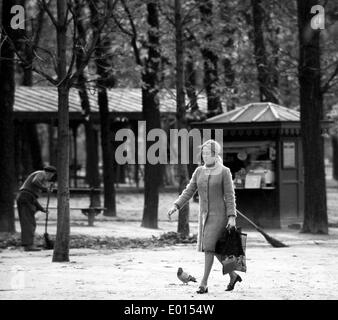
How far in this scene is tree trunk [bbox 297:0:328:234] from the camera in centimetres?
2156

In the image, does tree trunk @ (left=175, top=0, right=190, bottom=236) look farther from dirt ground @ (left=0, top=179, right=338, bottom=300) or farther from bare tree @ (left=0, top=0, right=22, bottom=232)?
bare tree @ (left=0, top=0, right=22, bottom=232)

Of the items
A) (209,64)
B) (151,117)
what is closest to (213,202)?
(151,117)

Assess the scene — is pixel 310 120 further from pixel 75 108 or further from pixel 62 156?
pixel 75 108

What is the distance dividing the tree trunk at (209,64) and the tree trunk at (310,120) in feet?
7.42

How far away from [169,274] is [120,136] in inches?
365

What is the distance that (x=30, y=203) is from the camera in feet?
60.8

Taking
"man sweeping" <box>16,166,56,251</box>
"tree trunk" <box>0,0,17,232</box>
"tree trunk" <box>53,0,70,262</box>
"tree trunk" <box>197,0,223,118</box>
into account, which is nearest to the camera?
"tree trunk" <box>53,0,70,262</box>

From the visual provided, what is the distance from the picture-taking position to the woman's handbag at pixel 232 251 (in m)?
11.7

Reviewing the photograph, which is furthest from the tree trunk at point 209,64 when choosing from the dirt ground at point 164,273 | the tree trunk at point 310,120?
the dirt ground at point 164,273

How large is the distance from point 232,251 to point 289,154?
11.9m

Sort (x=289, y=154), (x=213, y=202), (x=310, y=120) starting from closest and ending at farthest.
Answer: (x=213, y=202), (x=310, y=120), (x=289, y=154)

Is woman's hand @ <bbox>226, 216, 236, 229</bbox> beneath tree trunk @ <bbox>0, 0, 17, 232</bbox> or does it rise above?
beneath

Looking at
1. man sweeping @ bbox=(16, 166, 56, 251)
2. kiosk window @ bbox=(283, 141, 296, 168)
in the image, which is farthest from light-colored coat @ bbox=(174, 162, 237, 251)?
kiosk window @ bbox=(283, 141, 296, 168)
